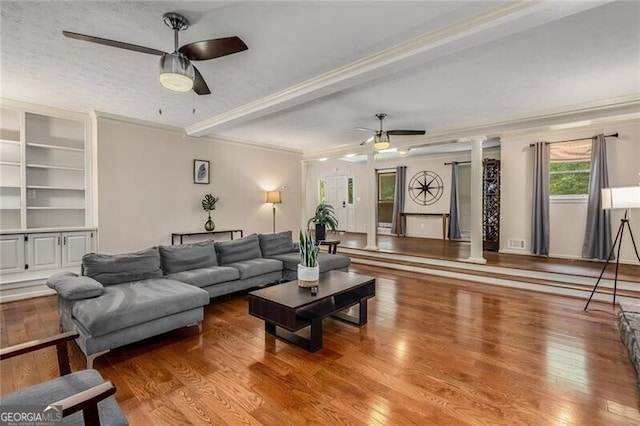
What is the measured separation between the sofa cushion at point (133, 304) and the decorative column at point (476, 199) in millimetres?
4684

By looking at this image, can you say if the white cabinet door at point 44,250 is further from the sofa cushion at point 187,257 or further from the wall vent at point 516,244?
the wall vent at point 516,244

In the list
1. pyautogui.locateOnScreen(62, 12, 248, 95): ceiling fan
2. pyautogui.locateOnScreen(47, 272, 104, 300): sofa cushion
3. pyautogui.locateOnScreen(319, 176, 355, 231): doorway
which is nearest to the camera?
pyautogui.locateOnScreen(62, 12, 248, 95): ceiling fan

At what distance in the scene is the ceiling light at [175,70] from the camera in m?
2.31

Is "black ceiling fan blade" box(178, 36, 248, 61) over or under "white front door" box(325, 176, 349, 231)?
over

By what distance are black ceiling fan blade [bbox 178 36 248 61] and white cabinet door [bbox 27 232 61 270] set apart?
3758 mm

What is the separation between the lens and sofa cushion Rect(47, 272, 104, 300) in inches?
105

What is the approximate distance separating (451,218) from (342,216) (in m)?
3.77

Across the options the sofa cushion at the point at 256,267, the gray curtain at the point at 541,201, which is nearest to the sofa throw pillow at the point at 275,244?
the sofa cushion at the point at 256,267

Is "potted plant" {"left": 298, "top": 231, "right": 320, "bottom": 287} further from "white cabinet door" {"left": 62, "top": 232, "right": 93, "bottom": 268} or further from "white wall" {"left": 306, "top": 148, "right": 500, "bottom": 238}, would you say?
"white wall" {"left": 306, "top": 148, "right": 500, "bottom": 238}

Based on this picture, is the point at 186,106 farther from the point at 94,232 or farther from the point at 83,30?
the point at 94,232

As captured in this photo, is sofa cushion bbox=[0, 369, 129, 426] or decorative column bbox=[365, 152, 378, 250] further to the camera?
decorative column bbox=[365, 152, 378, 250]

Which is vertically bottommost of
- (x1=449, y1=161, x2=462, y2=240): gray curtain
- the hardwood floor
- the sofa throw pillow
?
the hardwood floor

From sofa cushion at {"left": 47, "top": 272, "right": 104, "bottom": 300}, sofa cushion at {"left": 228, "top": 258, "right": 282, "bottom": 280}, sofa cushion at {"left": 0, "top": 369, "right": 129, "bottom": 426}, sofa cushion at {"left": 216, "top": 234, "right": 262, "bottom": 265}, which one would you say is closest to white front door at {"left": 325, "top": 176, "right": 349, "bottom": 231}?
sofa cushion at {"left": 216, "top": 234, "right": 262, "bottom": 265}

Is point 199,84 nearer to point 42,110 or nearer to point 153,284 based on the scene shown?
point 153,284
